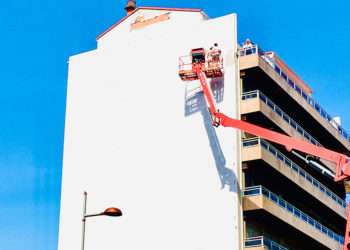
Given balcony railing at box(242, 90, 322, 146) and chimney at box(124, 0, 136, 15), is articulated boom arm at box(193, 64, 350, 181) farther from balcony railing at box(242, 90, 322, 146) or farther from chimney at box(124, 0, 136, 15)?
chimney at box(124, 0, 136, 15)

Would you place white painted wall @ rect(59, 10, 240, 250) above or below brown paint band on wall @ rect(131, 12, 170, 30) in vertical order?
below

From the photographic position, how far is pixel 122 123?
6100 cm

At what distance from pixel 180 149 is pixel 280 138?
7.59 metres

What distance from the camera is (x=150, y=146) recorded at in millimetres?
58688

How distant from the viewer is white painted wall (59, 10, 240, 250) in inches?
2152

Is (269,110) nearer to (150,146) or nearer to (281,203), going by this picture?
(281,203)

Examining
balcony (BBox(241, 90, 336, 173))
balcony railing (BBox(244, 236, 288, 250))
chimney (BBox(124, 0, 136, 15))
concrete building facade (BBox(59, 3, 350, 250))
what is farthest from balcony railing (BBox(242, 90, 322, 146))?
chimney (BBox(124, 0, 136, 15))

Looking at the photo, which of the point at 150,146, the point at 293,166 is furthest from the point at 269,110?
the point at 150,146

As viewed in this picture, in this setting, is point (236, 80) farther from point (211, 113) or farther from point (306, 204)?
point (306, 204)

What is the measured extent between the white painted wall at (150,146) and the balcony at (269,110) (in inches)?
37.8

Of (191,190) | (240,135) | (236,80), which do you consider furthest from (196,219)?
(236,80)

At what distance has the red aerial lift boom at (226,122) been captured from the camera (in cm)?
5056

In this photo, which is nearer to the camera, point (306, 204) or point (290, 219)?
point (290, 219)

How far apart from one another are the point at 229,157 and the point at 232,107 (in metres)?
3.62
